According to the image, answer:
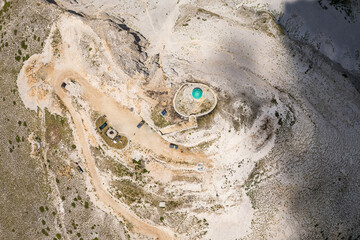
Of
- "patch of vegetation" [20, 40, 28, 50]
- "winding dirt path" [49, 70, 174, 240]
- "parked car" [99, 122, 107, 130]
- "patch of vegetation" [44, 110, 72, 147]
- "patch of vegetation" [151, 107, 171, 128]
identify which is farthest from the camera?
"patch of vegetation" [20, 40, 28, 50]

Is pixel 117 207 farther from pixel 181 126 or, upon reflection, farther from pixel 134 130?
pixel 181 126

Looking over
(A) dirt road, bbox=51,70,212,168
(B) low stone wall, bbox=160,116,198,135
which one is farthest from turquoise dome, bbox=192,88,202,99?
(A) dirt road, bbox=51,70,212,168

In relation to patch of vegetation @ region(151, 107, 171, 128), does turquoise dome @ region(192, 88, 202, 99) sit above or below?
Answer: above

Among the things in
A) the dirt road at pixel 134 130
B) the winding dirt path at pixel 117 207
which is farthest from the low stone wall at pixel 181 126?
the winding dirt path at pixel 117 207

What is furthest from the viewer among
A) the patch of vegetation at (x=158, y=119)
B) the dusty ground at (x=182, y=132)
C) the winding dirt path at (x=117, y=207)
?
the winding dirt path at (x=117, y=207)

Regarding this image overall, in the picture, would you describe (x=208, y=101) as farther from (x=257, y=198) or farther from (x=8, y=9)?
(x=8, y=9)

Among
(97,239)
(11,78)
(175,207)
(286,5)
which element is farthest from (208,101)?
(11,78)

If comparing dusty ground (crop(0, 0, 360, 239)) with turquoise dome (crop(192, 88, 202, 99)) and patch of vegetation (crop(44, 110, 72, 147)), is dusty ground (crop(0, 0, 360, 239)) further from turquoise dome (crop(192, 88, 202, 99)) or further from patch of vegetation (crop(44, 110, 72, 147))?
turquoise dome (crop(192, 88, 202, 99))

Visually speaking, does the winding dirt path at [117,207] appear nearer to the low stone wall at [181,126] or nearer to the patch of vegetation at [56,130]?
the patch of vegetation at [56,130]

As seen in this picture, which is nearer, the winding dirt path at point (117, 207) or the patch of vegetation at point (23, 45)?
the winding dirt path at point (117, 207)
